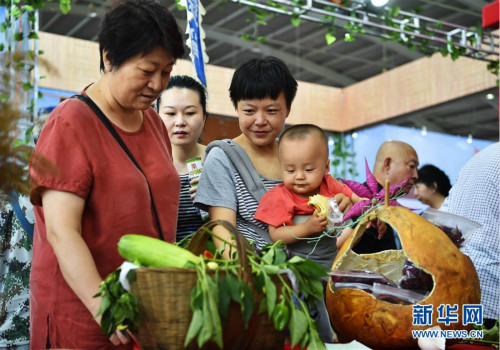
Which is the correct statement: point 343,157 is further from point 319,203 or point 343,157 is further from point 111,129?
point 111,129

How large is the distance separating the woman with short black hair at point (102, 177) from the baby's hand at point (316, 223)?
1.42 ft

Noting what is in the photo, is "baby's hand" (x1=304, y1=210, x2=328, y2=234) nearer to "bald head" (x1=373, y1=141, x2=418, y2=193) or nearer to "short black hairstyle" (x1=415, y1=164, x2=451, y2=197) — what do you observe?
"bald head" (x1=373, y1=141, x2=418, y2=193)

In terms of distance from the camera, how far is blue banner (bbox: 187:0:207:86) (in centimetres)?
249

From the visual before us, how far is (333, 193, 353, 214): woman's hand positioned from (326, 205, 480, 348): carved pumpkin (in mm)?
214

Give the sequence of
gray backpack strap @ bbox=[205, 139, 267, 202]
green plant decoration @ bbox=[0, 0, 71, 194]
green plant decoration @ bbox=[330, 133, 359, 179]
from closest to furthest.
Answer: green plant decoration @ bbox=[0, 0, 71, 194]
gray backpack strap @ bbox=[205, 139, 267, 202]
green plant decoration @ bbox=[330, 133, 359, 179]

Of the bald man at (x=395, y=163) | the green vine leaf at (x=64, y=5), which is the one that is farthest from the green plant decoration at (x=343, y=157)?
the green vine leaf at (x=64, y=5)

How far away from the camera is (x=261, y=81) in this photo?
1.91 m

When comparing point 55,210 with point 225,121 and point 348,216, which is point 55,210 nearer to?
point 348,216

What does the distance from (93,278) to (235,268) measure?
370 millimetres

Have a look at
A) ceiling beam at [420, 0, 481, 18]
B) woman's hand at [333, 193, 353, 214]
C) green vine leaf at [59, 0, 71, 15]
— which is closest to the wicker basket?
woman's hand at [333, 193, 353, 214]

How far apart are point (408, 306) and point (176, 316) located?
0.64m

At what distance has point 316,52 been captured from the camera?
11.7 meters

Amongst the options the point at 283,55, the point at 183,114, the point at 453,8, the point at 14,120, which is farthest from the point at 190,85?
the point at 283,55

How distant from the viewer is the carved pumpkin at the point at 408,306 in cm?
142
